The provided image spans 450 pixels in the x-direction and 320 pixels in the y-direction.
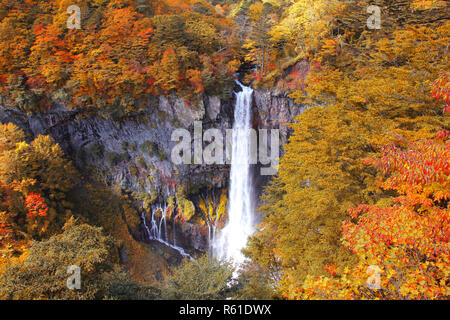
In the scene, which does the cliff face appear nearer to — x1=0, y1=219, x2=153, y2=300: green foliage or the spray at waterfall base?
the spray at waterfall base

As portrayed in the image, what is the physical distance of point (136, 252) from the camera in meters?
19.1

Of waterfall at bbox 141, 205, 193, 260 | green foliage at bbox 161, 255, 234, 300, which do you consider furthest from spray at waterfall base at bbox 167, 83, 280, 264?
green foliage at bbox 161, 255, 234, 300

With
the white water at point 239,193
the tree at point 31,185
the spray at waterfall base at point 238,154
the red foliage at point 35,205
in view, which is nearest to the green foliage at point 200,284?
the white water at point 239,193

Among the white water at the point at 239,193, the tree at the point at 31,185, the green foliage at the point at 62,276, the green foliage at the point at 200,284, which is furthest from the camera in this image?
the white water at the point at 239,193

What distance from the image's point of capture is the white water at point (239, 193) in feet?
59.5

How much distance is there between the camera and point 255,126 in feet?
59.9

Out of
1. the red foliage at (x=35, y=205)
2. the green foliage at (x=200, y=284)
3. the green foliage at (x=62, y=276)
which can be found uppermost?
the red foliage at (x=35, y=205)

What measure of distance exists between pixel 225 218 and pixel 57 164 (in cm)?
1245

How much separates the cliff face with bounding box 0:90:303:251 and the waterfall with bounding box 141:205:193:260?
37cm

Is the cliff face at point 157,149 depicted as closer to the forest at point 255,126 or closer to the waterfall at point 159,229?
the forest at point 255,126

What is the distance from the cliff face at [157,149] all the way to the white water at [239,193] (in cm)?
72

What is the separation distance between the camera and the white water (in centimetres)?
1812
